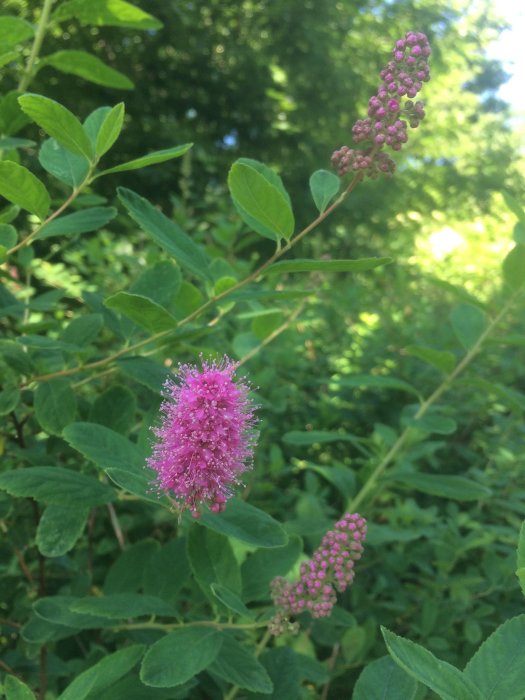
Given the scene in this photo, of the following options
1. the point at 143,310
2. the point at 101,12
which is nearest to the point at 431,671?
the point at 143,310

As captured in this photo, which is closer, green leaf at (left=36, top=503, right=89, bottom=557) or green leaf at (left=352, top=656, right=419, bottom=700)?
green leaf at (left=352, top=656, right=419, bottom=700)

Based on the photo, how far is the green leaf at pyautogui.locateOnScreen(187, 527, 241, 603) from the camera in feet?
3.05

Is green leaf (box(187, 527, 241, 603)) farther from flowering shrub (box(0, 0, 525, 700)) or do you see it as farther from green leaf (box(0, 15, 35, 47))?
green leaf (box(0, 15, 35, 47))

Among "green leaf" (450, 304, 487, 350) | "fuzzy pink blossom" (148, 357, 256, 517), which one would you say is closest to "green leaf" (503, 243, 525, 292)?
"green leaf" (450, 304, 487, 350)

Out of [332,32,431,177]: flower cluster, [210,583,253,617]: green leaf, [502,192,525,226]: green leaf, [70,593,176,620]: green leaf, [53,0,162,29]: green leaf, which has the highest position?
[332,32,431,177]: flower cluster

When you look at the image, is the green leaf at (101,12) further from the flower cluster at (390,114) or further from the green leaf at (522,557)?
the green leaf at (522,557)

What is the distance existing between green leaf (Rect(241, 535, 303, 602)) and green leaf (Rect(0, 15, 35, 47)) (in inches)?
36.4

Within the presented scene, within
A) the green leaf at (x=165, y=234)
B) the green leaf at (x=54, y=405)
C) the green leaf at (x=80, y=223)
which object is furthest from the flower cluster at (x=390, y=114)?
the green leaf at (x=54, y=405)

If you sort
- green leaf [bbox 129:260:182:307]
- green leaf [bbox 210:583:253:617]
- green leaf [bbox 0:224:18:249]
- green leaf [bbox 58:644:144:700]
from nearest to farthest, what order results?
green leaf [bbox 58:644:144:700] < green leaf [bbox 210:583:253:617] < green leaf [bbox 0:224:18:249] < green leaf [bbox 129:260:182:307]

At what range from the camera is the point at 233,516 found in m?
0.84

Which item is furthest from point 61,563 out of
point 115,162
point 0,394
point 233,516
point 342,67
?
point 342,67

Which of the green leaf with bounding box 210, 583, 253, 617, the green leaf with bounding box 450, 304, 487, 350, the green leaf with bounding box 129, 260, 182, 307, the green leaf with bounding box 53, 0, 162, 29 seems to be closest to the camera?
the green leaf with bounding box 210, 583, 253, 617

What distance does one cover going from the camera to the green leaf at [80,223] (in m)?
0.99

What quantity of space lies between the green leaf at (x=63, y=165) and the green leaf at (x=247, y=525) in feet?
1.54
